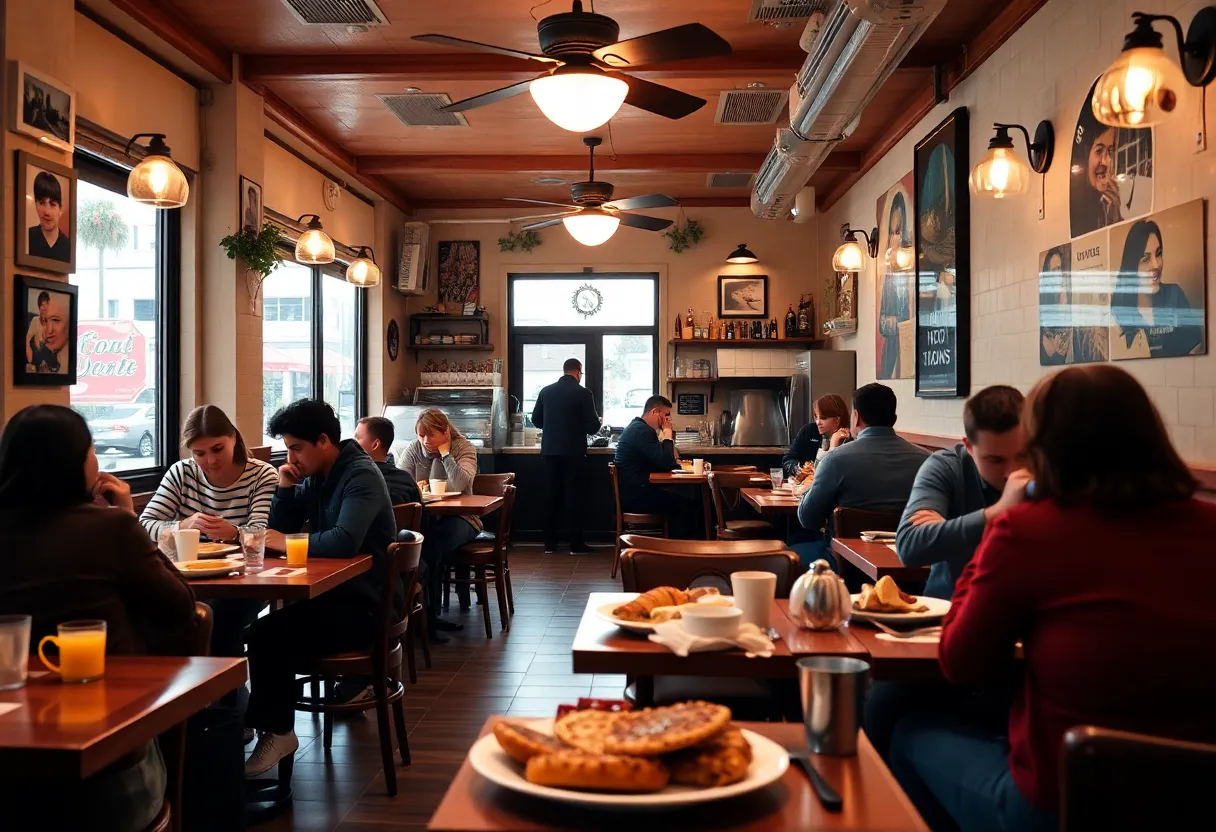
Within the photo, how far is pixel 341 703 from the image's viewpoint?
3.57 m

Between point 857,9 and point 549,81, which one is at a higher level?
point 857,9

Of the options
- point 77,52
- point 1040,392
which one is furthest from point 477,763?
point 77,52

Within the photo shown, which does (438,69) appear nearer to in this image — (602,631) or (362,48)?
(362,48)

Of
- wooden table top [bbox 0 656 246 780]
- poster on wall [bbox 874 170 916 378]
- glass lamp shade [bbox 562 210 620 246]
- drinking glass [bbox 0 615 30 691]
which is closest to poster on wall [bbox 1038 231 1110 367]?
poster on wall [bbox 874 170 916 378]

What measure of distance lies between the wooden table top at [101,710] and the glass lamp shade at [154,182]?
329 cm

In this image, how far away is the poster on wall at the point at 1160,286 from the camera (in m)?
3.55

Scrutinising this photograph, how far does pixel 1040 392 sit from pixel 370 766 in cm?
295

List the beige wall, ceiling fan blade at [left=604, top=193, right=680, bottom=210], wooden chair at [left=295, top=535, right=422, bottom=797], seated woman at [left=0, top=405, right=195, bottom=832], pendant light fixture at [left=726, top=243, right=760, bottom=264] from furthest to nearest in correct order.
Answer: pendant light fixture at [left=726, top=243, right=760, bottom=264], ceiling fan blade at [left=604, top=193, right=680, bottom=210], the beige wall, wooden chair at [left=295, top=535, right=422, bottom=797], seated woman at [left=0, top=405, right=195, bottom=832]

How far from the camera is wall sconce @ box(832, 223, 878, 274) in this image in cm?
797

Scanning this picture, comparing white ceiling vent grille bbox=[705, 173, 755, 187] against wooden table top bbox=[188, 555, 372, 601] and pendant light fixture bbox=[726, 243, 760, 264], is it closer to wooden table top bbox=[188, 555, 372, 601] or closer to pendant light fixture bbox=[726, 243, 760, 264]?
pendant light fixture bbox=[726, 243, 760, 264]

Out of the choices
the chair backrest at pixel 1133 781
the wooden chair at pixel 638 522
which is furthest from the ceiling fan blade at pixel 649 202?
the chair backrest at pixel 1133 781

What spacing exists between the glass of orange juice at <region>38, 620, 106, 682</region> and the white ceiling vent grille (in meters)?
8.08

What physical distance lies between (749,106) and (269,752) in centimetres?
539

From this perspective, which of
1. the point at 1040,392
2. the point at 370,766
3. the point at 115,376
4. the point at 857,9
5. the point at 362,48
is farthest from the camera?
the point at 362,48
